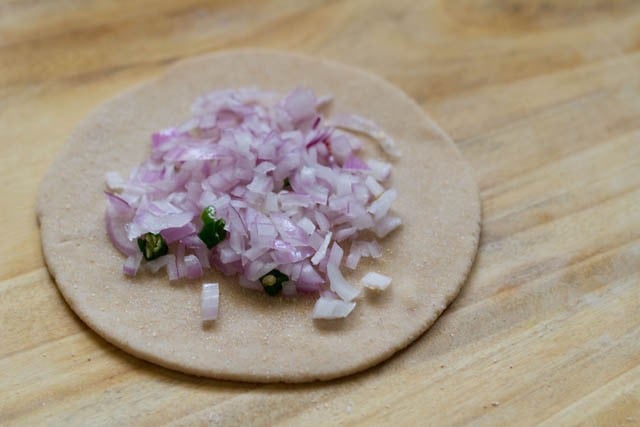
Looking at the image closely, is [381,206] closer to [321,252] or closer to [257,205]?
[321,252]

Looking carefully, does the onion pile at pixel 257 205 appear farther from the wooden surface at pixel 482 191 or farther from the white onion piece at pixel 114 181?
the wooden surface at pixel 482 191

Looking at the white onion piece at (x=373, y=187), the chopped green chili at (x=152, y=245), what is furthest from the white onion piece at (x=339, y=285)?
the chopped green chili at (x=152, y=245)

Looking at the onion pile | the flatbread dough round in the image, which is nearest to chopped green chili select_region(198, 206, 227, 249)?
the onion pile

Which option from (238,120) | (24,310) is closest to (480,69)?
(238,120)

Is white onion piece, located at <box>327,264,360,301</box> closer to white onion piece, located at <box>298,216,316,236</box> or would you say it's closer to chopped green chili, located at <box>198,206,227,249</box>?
white onion piece, located at <box>298,216,316,236</box>

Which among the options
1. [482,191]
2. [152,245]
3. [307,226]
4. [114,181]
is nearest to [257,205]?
[307,226]

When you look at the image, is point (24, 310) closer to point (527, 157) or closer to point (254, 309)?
point (254, 309)
